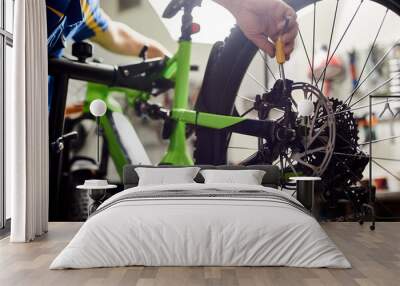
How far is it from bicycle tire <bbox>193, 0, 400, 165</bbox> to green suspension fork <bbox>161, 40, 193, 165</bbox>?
0.16m

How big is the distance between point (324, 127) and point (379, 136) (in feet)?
2.25

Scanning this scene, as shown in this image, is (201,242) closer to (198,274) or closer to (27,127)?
(198,274)

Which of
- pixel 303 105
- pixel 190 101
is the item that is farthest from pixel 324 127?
pixel 190 101

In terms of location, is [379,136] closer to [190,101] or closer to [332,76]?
[332,76]

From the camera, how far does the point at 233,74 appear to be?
6441mm

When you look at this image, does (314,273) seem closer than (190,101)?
Yes

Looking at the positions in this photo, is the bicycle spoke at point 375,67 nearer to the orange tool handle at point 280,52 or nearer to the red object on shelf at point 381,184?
the orange tool handle at point 280,52

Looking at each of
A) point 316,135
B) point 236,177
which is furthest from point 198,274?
point 316,135

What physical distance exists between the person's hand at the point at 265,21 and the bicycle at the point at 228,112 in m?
0.12

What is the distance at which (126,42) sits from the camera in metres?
6.43

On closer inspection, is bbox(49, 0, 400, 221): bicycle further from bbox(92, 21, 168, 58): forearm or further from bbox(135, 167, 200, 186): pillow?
bbox(135, 167, 200, 186): pillow

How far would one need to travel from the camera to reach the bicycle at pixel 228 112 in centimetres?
637

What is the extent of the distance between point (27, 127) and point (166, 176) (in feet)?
5.13

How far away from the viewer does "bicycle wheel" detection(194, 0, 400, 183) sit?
636 cm
